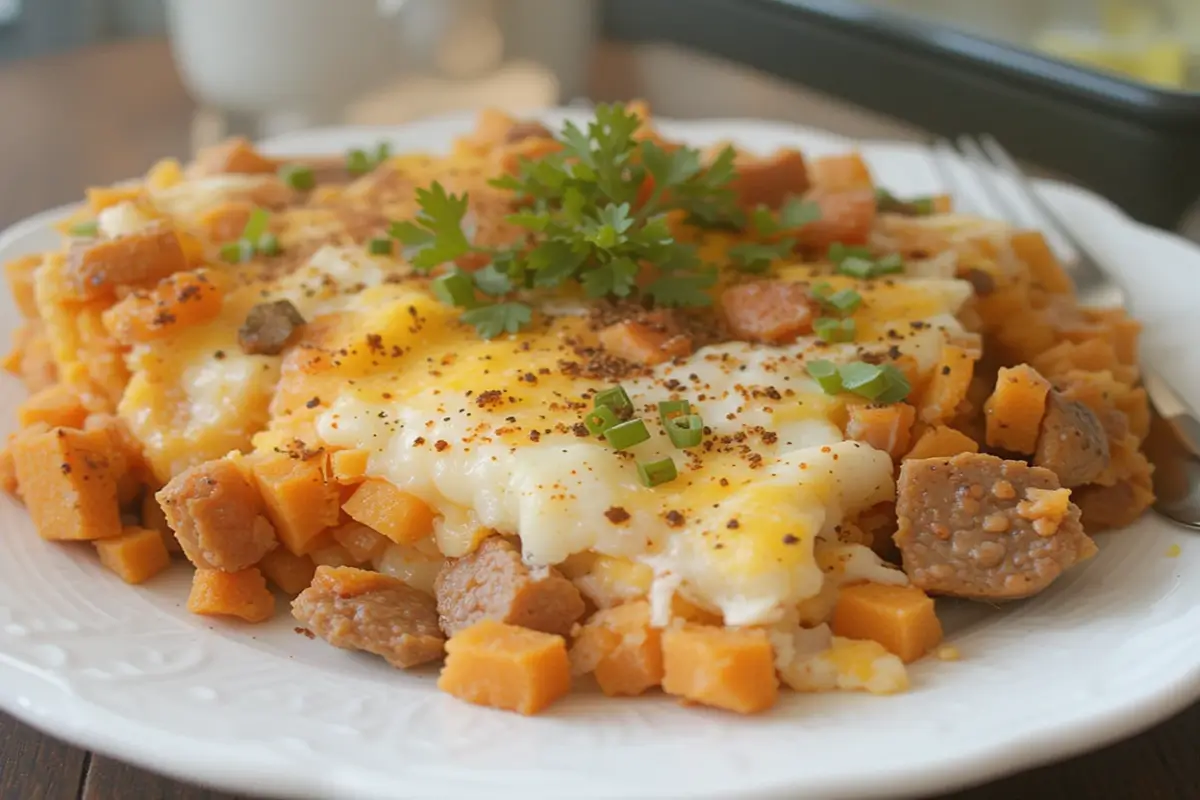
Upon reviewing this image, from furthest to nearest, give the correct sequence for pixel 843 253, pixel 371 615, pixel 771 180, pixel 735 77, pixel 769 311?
1. pixel 735 77
2. pixel 771 180
3. pixel 843 253
4. pixel 769 311
5. pixel 371 615

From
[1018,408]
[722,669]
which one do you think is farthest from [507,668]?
[1018,408]

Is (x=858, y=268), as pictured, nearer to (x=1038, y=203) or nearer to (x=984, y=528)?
(x=984, y=528)

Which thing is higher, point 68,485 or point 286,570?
point 68,485

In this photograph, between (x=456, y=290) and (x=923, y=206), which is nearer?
(x=456, y=290)

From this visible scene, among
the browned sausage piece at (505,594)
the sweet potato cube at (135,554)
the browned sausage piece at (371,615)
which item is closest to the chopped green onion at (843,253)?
the browned sausage piece at (505,594)

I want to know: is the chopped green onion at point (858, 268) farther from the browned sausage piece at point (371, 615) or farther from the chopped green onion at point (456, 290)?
the browned sausage piece at point (371, 615)

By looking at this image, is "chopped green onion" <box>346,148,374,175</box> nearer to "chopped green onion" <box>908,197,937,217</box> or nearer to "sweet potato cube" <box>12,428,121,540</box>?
"sweet potato cube" <box>12,428,121,540</box>

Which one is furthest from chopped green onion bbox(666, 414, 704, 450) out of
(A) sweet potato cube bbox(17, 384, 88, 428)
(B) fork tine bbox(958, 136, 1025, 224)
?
(B) fork tine bbox(958, 136, 1025, 224)

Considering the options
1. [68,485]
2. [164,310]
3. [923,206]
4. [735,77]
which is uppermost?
[164,310]
